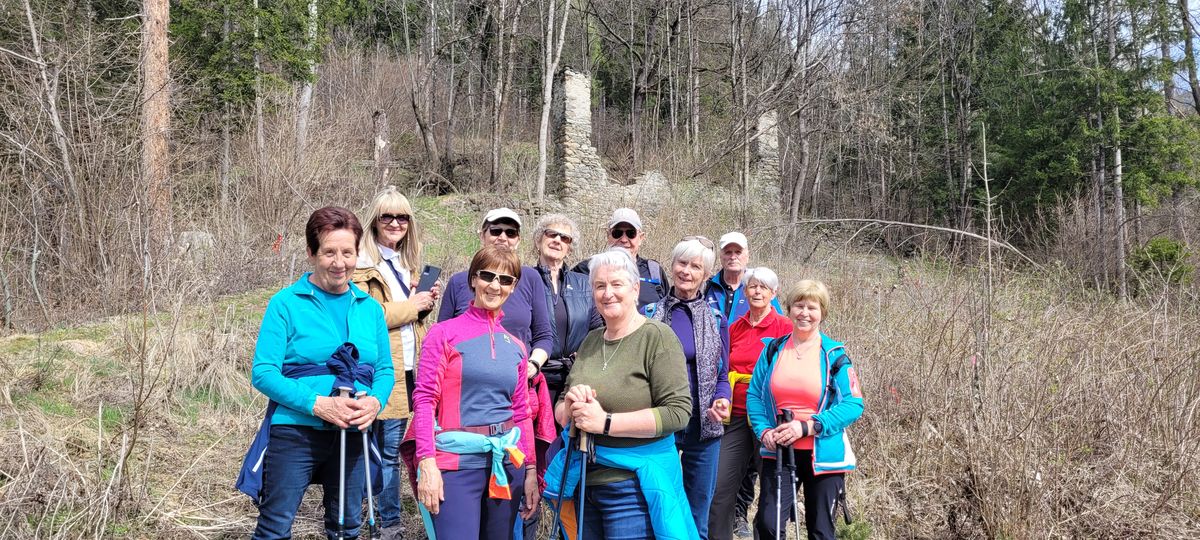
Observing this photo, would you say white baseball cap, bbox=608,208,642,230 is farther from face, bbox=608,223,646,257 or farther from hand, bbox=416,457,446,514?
hand, bbox=416,457,446,514

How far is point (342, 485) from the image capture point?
2564mm

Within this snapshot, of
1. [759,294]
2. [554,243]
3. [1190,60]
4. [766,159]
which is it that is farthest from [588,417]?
[1190,60]

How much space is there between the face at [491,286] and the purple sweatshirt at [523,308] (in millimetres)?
463

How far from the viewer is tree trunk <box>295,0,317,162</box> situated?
11.7 metres

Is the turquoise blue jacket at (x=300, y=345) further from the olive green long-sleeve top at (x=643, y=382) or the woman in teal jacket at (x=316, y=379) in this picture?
the olive green long-sleeve top at (x=643, y=382)

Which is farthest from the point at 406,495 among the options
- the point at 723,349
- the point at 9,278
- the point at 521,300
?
the point at 9,278

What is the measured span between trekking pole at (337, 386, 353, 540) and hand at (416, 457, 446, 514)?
0.35 meters

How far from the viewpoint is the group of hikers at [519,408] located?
2428 mm

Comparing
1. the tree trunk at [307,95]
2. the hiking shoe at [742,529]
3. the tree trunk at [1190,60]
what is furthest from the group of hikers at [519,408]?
the tree trunk at [1190,60]

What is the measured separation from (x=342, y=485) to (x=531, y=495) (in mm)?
665

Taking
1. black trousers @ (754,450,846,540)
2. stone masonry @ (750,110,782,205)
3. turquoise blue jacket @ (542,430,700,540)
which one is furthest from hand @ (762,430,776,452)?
stone masonry @ (750,110,782,205)

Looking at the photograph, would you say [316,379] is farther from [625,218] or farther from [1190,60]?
[1190,60]

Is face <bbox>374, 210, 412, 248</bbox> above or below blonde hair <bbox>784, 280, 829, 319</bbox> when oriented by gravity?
above

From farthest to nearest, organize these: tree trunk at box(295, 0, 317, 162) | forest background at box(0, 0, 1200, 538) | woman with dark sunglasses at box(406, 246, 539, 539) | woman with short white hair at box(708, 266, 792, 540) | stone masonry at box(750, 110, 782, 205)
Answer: stone masonry at box(750, 110, 782, 205), tree trunk at box(295, 0, 317, 162), forest background at box(0, 0, 1200, 538), woman with short white hair at box(708, 266, 792, 540), woman with dark sunglasses at box(406, 246, 539, 539)
